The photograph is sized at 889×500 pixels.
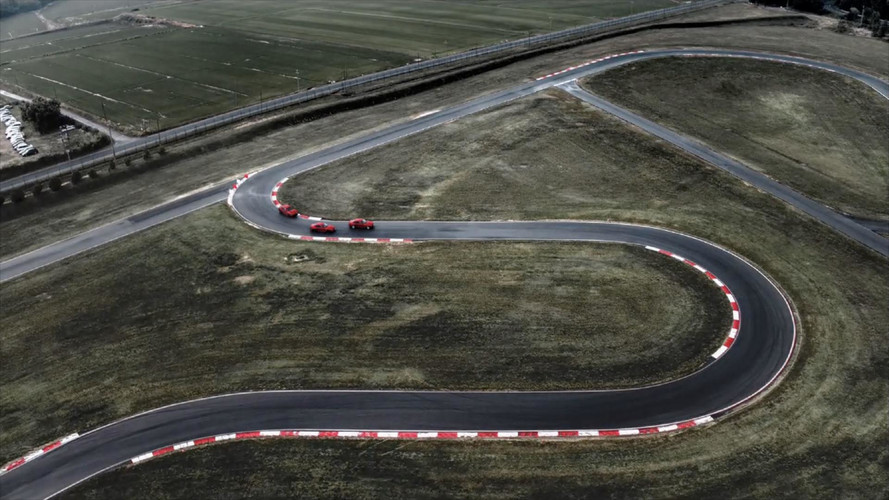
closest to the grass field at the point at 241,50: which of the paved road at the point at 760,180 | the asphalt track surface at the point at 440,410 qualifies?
the paved road at the point at 760,180

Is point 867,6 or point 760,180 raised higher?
point 867,6

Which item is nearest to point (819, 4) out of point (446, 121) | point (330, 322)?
point (446, 121)

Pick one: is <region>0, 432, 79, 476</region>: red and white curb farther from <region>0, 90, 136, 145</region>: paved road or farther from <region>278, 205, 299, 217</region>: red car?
<region>0, 90, 136, 145</region>: paved road

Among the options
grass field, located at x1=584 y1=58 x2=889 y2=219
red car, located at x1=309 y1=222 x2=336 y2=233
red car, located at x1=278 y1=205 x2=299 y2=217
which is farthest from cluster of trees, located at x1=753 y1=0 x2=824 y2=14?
red car, located at x1=309 y1=222 x2=336 y2=233

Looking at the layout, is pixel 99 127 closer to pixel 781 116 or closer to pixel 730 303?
pixel 730 303

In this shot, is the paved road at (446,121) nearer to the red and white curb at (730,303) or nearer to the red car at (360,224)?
the red car at (360,224)

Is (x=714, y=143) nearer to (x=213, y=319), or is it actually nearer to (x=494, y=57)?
(x=494, y=57)
